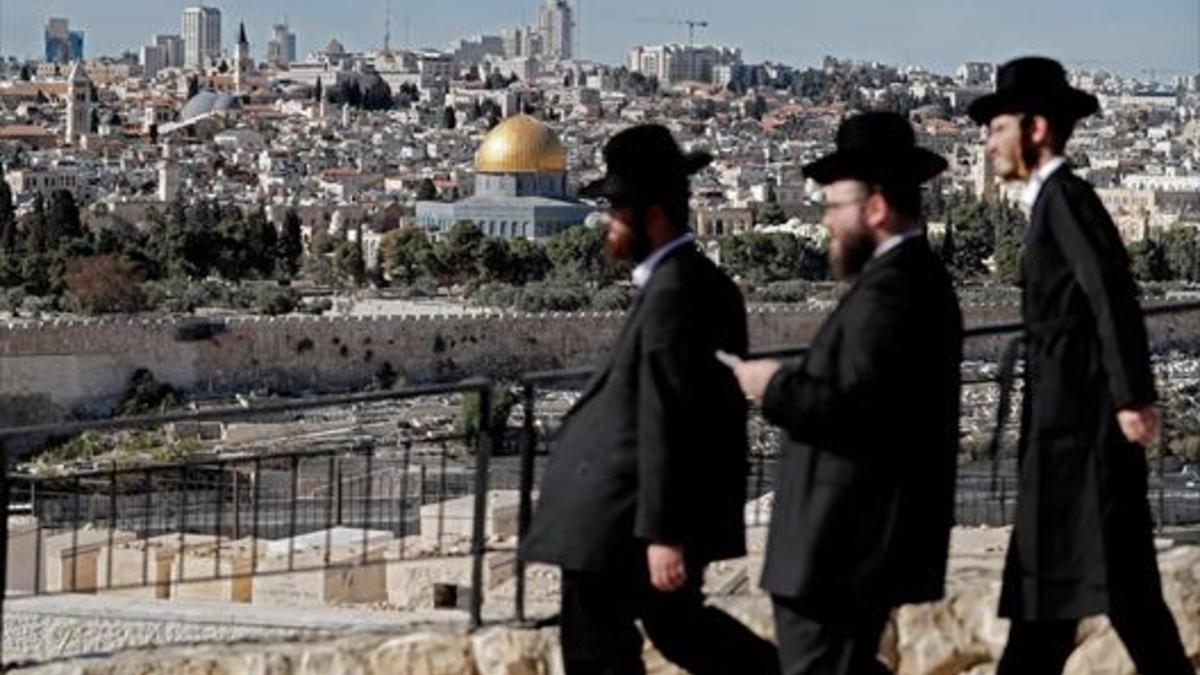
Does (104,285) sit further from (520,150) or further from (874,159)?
(874,159)

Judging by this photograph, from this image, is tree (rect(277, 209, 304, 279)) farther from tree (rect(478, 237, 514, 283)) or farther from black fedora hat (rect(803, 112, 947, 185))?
black fedora hat (rect(803, 112, 947, 185))

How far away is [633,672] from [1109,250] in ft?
2.80

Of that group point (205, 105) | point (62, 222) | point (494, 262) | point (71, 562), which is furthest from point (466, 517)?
point (205, 105)

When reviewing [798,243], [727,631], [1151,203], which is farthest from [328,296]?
[727,631]

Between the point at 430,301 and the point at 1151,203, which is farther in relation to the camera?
the point at 1151,203

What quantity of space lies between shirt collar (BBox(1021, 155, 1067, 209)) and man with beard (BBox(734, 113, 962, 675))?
0.28 m

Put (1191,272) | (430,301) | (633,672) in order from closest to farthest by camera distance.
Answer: (633,672) → (430,301) → (1191,272)

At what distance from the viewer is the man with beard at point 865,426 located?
3.72 m

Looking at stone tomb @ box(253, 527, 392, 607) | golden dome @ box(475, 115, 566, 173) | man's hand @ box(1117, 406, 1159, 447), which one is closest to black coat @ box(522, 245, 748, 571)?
man's hand @ box(1117, 406, 1159, 447)

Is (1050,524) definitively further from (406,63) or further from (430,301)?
(406,63)

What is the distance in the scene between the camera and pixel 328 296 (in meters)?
61.5

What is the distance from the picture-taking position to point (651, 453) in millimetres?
3859

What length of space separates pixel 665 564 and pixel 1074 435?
60 cm

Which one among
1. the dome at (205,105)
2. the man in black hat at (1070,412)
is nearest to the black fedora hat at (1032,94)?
the man in black hat at (1070,412)
